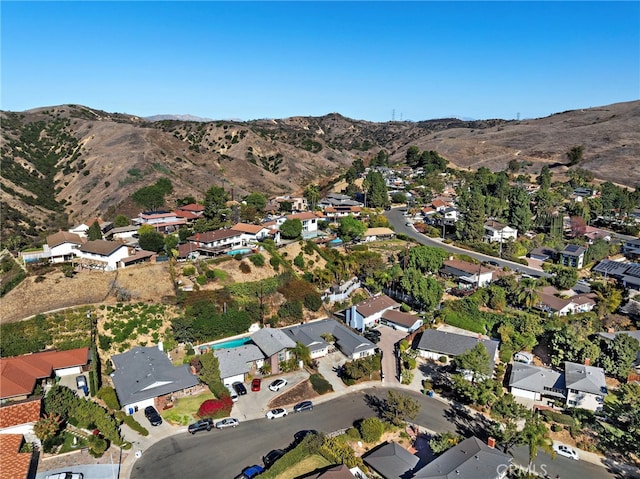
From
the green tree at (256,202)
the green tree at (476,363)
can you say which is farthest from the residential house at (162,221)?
the green tree at (476,363)

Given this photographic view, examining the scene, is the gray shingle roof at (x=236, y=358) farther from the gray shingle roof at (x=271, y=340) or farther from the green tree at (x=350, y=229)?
the green tree at (x=350, y=229)

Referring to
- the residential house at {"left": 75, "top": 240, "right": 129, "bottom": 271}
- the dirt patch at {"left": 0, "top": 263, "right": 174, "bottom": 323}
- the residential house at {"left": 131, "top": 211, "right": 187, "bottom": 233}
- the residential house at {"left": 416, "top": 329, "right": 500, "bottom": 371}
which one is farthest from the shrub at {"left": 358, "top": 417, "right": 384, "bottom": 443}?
the residential house at {"left": 131, "top": 211, "right": 187, "bottom": 233}

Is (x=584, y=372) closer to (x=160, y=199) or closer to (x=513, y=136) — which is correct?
(x=160, y=199)

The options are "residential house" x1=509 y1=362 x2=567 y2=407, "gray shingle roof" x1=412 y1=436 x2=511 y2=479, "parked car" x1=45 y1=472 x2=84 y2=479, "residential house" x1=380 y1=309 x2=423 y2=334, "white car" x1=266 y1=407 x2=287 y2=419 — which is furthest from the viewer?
"residential house" x1=380 y1=309 x2=423 y2=334

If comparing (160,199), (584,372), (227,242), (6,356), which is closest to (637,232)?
(584,372)

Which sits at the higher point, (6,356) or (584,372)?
(6,356)

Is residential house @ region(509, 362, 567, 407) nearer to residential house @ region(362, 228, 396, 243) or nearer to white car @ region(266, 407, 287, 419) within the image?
white car @ region(266, 407, 287, 419)

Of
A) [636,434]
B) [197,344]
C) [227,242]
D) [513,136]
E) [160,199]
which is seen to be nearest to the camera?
[636,434]
